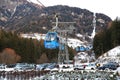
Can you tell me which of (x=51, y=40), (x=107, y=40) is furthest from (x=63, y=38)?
(x=107, y=40)

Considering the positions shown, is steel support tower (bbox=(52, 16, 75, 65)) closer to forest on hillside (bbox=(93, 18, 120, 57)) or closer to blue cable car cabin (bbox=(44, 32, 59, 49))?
blue cable car cabin (bbox=(44, 32, 59, 49))

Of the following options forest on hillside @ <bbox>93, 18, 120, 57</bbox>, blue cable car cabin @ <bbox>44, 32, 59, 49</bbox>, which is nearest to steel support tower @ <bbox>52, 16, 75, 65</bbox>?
blue cable car cabin @ <bbox>44, 32, 59, 49</bbox>

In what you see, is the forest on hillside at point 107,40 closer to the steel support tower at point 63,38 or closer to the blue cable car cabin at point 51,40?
the steel support tower at point 63,38

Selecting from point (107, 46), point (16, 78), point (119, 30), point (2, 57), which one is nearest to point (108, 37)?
point (107, 46)

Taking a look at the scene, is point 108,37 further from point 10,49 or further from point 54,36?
point 54,36

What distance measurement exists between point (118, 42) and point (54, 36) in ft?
117

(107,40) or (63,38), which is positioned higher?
(63,38)

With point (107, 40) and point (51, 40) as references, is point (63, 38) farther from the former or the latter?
point (107, 40)

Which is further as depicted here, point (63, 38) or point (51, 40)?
point (63, 38)

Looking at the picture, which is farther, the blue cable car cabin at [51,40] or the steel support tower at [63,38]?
the steel support tower at [63,38]

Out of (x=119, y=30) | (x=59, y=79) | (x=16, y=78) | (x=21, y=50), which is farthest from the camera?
(x=21, y=50)

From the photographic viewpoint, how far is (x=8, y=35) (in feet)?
382

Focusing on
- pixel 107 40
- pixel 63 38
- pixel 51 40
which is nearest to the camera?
pixel 51 40

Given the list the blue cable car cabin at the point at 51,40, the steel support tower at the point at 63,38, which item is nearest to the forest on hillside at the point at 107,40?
the steel support tower at the point at 63,38
